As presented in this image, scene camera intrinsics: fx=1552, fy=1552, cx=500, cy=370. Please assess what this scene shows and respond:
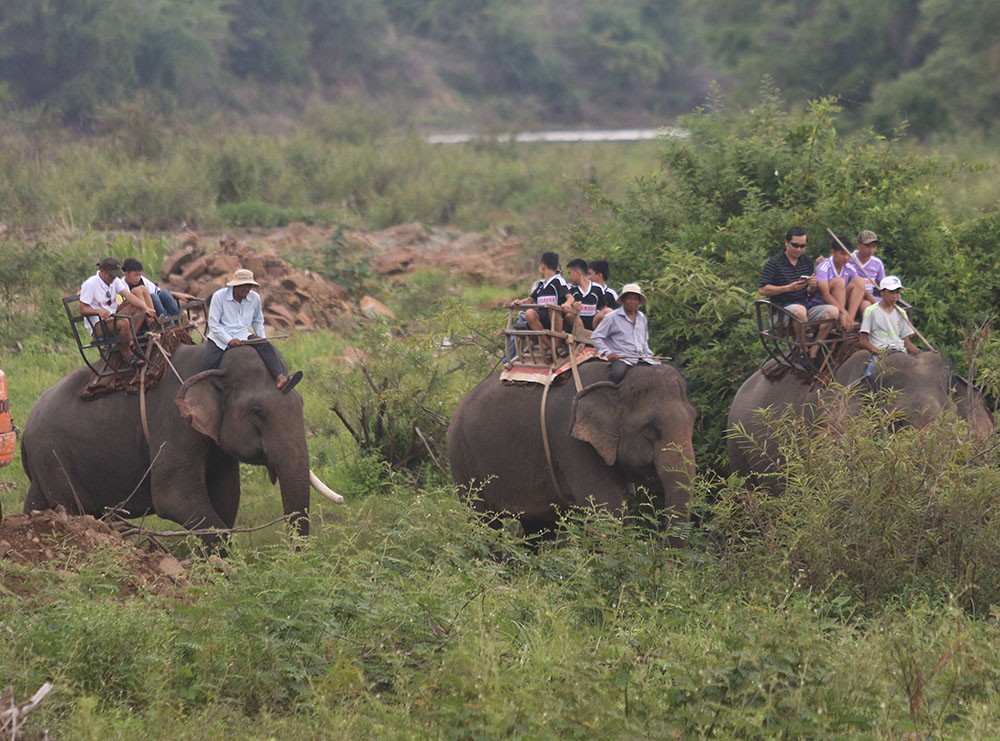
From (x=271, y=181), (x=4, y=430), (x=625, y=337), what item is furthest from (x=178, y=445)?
(x=271, y=181)

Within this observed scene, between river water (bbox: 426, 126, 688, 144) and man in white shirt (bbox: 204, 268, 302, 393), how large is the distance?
28.4 m

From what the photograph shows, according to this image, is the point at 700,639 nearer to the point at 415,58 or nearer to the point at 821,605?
the point at 821,605

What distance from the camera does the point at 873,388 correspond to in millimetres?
9867

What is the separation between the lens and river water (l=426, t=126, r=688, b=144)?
4068 cm

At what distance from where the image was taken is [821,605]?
7645mm

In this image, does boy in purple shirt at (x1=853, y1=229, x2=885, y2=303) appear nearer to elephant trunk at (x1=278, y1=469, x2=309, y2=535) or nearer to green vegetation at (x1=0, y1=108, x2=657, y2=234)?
elephant trunk at (x1=278, y1=469, x2=309, y2=535)

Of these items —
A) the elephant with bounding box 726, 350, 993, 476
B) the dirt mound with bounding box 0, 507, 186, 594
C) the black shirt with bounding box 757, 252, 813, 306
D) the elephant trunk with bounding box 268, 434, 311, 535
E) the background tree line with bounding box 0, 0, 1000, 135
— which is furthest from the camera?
the background tree line with bounding box 0, 0, 1000, 135

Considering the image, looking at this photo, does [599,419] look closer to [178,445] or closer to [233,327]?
[233,327]

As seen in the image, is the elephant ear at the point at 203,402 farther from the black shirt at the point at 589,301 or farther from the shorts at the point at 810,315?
the shorts at the point at 810,315

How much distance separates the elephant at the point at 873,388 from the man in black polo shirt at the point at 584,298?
50.1 inches

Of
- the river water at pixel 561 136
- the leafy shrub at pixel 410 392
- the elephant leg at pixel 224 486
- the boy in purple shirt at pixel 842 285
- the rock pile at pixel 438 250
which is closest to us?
the boy in purple shirt at pixel 842 285

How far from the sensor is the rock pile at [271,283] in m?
18.6

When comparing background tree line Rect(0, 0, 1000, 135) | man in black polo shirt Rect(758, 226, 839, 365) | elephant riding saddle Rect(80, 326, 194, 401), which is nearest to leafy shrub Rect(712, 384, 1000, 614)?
man in black polo shirt Rect(758, 226, 839, 365)

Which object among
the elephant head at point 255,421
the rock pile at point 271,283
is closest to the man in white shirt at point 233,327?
the elephant head at point 255,421
